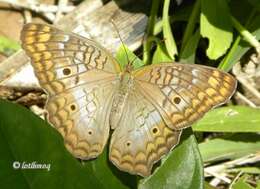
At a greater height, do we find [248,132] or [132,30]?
[132,30]

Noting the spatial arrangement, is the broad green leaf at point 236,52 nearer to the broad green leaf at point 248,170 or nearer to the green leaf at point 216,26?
the green leaf at point 216,26

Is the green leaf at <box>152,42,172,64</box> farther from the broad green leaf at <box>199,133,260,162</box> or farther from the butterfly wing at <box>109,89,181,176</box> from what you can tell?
the butterfly wing at <box>109,89,181,176</box>

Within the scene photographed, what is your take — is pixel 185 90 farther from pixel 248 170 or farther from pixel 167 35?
pixel 248 170

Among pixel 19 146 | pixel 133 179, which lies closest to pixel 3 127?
pixel 19 146

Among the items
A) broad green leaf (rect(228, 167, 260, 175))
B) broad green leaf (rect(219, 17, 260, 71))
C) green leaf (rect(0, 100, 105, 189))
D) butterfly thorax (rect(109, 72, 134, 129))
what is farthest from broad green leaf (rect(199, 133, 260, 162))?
green leaf (rect(0, 100, 105, 189))

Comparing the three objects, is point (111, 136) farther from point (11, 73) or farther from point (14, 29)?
point (14, 29)

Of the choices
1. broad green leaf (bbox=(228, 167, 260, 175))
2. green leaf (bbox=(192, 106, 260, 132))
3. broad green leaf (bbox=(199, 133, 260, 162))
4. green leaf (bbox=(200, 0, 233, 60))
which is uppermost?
green leaf (bbox=(200, 0, 233, 60))

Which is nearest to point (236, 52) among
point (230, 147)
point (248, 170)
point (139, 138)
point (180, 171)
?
point (230, 147)
